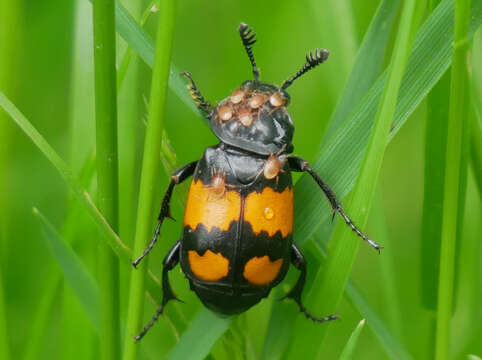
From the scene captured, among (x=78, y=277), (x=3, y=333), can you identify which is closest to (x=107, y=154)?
Answer: (x=78, y=277)

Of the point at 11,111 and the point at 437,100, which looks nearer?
the point at 11,111

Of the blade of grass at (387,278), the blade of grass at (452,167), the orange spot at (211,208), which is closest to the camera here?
the blade of grass at (452,167)

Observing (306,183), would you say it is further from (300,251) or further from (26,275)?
(26,275)

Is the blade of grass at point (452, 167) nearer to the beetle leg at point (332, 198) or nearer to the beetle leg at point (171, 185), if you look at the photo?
the beetle leg at point (332, 198)

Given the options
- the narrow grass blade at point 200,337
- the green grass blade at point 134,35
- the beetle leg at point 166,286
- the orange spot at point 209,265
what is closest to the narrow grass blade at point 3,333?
the beetle leg at point 166,286

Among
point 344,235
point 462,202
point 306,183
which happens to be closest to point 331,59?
point 306,183

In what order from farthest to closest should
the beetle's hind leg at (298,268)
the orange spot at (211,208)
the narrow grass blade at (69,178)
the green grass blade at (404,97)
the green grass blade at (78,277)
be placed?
the orange spot at (211,208) < the beetle's hind leg at (298,268) < the green grass blade at (78,277) < the green grass blade at (404,97) < the narrow grass blade at (69,178)
